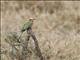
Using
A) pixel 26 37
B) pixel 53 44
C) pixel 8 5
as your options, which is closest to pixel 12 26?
pixel 8 5

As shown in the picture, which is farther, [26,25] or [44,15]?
[44,15]

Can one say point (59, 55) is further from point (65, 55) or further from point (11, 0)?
point (11, 0)

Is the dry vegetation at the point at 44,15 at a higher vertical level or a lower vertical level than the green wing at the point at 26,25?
lower

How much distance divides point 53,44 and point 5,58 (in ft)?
1.28

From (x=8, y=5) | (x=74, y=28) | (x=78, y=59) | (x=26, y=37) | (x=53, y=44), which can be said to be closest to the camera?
(x=26, y=37)

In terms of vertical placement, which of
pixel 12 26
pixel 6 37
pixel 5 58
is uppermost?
pixel 6 37

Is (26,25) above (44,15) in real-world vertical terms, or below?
above

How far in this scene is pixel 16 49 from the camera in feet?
7.27

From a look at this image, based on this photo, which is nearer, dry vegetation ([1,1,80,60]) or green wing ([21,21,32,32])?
green wing ([21,21,32,32])

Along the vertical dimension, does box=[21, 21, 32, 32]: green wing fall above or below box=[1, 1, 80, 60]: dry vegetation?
above

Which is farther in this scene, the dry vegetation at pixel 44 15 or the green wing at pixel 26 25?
the dry vegetation at pixel 44 15

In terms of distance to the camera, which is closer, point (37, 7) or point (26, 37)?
point (26, 37)

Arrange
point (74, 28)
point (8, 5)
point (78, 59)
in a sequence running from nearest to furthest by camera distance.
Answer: point (78, 59) → point (74, 28) → point (8, 5)

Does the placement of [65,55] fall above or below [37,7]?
above
